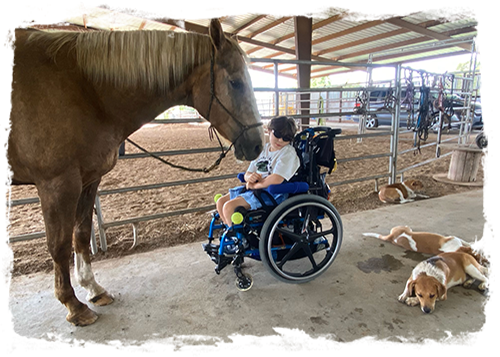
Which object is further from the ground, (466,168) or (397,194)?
(466,168)

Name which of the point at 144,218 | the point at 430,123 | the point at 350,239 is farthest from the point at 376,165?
the point at 144,218

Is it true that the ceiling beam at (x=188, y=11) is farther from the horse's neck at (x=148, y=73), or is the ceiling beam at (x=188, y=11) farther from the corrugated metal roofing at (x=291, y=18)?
the horse's neck at (x=148, y=73)

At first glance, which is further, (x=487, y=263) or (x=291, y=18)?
(x=291, y=18)

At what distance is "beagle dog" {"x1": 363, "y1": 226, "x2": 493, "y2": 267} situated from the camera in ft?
7.02

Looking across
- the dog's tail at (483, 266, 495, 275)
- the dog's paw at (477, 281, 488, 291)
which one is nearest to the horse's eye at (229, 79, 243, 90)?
the dog's paw at (477, 281, 488, 291)

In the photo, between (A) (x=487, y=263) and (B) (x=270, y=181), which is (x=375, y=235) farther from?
(B) (x=270, y=181)

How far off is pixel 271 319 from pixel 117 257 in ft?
4.83

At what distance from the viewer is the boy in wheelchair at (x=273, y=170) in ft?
6.04

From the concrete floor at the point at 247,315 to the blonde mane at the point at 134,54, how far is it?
1.35 meters

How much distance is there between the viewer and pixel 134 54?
1479 millimetres

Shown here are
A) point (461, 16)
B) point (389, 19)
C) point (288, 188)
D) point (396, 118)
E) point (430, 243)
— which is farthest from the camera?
point (389, 19)

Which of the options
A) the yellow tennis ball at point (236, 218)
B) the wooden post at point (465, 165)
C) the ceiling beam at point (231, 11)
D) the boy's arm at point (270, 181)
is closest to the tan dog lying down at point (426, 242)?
the boy's arm at point (270, 181)

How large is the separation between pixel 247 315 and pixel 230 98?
128 centimetres

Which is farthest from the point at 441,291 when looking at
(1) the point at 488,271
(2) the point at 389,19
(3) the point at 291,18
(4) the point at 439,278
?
(3) the point at 291,18
